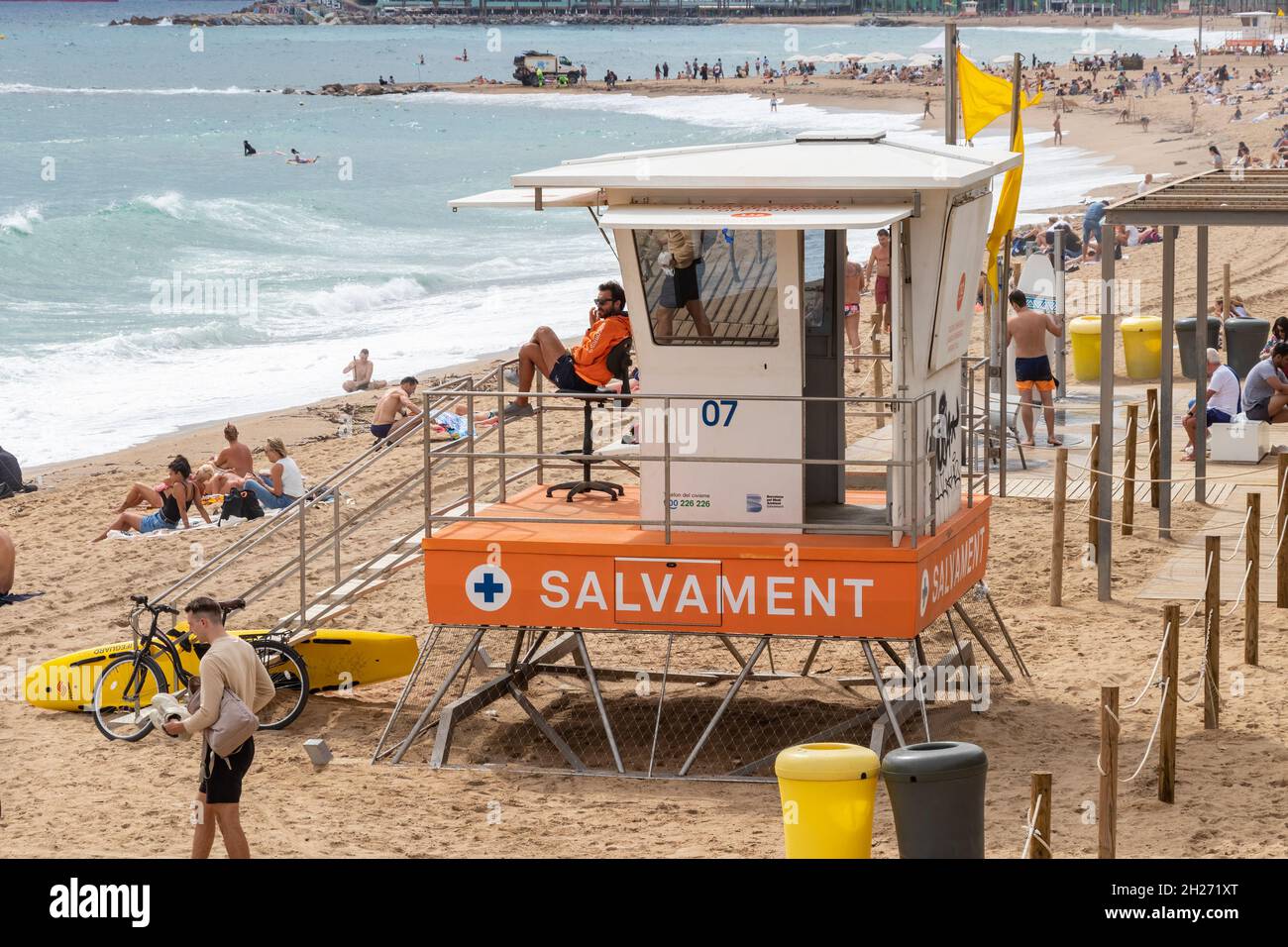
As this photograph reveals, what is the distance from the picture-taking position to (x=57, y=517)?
20.5m

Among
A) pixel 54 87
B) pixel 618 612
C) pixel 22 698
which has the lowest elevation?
pixel 22 698

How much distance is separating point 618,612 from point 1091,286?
21839mm

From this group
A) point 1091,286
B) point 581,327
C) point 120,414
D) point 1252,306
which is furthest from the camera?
point 581,327

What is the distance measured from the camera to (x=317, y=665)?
44.7ft

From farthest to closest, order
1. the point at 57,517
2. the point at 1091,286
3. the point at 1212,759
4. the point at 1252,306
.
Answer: the point at 1091,286 → the point at 1252,306 → the point at 57,517 → the point at 1212,759

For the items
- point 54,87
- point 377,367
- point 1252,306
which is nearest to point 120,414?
point 377,367

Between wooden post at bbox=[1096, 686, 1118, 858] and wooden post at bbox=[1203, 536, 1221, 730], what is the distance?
2.66 meters

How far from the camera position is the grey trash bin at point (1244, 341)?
2130 centimetres

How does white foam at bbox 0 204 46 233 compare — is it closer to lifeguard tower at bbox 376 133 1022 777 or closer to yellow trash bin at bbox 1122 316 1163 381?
yellow trash bin at bbox 1122 316 1163 381

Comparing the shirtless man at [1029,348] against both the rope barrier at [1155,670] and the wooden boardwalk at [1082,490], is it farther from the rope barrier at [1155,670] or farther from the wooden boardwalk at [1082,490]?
the rope barrier at [1155,670]

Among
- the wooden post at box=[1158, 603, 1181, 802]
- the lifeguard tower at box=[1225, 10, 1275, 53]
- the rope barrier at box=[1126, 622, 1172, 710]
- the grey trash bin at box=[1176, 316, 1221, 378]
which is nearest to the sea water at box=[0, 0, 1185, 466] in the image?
the grey trash bin at box=[1176, 316, 1221, 378]

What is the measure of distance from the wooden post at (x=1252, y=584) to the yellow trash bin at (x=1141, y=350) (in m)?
10.5

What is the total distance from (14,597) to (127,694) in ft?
14.6

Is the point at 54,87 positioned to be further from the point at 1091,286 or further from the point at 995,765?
the point at 995,765
